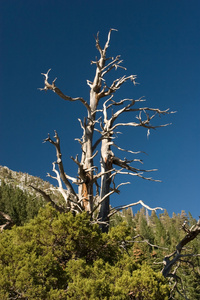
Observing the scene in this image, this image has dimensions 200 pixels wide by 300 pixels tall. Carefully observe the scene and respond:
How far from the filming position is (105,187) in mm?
7758

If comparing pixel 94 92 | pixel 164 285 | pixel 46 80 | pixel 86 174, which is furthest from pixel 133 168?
pixel 164 285

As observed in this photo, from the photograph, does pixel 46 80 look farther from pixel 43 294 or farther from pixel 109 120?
pixel 43 294

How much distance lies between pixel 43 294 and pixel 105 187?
13.7 feet

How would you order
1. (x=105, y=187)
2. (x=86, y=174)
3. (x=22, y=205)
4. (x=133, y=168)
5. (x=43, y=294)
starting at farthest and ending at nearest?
(x=22, y=205) → (x=133, y=168) → (x=105, y=187) → (x=86, y=174) → (x=43, y=294)

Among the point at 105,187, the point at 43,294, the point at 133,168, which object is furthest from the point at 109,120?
the point at 43,294

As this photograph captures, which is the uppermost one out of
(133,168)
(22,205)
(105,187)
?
(22,205)

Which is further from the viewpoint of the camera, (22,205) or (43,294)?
(22,205)

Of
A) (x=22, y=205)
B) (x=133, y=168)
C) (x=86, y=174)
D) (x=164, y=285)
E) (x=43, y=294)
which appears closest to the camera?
(x=43, y=294)

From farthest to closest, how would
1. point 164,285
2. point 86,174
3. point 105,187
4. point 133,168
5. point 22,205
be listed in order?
point 22,205
point 133,168
point 105,187
point 86,174
point 164,285

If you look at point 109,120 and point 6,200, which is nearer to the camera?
point 109,120

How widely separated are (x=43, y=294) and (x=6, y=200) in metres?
55.2

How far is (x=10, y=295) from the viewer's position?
3.95m

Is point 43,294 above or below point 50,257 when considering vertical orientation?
below

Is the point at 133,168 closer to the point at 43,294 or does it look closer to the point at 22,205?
the point at 43,294
